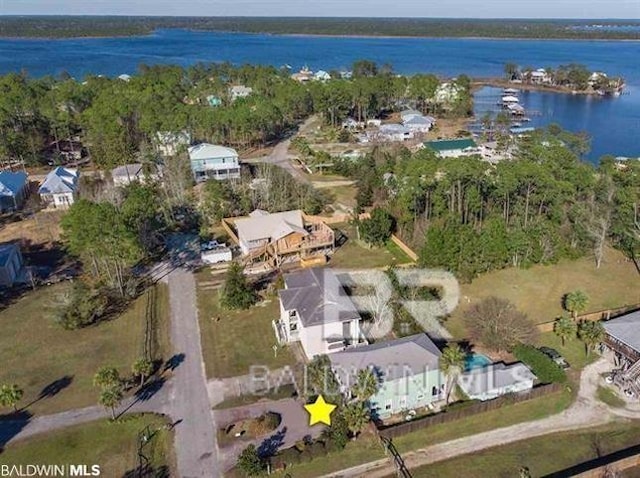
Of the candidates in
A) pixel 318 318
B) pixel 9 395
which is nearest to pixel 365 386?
pixel 318 318

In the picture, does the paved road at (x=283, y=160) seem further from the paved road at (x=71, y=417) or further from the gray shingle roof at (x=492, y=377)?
the paved road at (x=71, y=417)

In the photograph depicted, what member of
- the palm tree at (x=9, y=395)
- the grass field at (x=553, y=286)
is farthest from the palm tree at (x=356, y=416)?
the palm tree at (x=9, y=395)

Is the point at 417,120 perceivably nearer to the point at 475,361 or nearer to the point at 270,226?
the point at 270,226

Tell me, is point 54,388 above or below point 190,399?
above

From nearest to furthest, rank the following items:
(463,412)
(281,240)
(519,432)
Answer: (519,432), (463,412), (281,240)

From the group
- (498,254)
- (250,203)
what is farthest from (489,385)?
(250,203)

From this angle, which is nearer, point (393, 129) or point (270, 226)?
point (270, 226)
